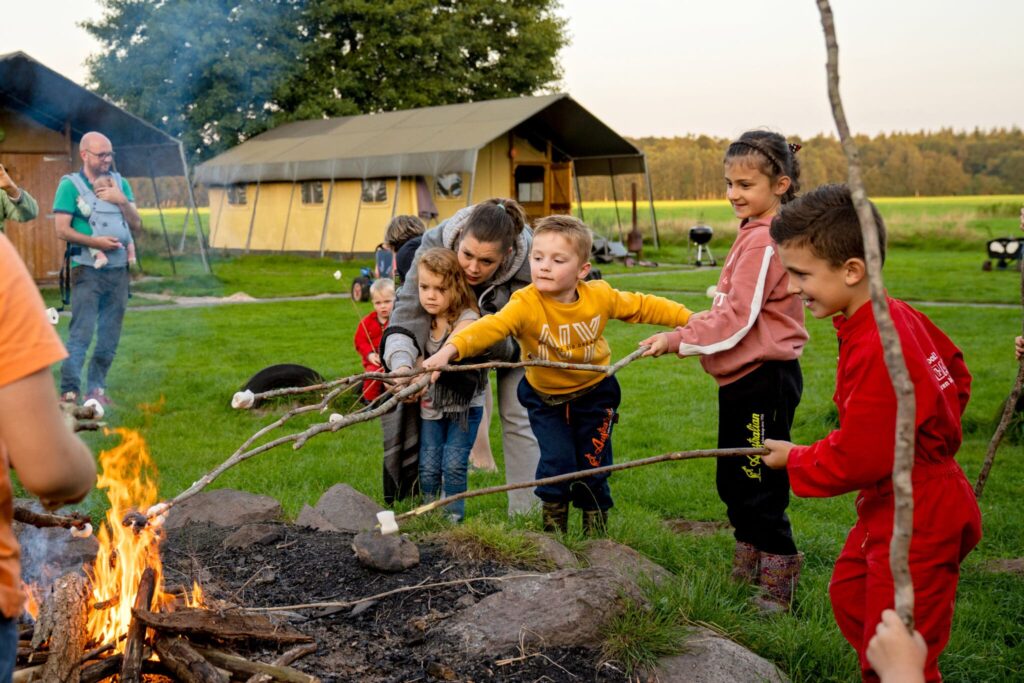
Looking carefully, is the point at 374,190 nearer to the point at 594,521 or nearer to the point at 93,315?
the point at 93,315

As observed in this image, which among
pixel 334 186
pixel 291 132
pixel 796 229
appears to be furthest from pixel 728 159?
pixel 291 132

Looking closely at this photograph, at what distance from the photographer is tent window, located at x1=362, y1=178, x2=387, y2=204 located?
84.9 feet

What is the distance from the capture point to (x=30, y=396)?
5.37 ft

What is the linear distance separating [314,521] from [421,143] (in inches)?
815

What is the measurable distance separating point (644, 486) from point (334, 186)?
22.2 metres

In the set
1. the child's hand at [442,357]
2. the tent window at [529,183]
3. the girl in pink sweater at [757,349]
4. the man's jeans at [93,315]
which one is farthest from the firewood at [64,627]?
the tent window at [529,183]

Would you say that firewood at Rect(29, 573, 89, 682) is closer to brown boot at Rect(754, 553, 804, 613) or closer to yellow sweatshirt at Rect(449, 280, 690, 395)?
yellow sweatshirt at Rect(449, 280, 690, 395)

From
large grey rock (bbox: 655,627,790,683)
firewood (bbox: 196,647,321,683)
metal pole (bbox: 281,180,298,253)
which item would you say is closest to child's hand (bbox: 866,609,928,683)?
large grey rock (bbox: 655,627,790,683)

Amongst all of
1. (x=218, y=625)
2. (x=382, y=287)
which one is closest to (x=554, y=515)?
(x=218, y=625)

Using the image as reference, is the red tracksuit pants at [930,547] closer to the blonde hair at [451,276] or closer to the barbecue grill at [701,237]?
the blonde hair at [451,276]

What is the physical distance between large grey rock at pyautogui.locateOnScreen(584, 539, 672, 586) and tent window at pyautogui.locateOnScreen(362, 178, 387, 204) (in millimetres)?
22337

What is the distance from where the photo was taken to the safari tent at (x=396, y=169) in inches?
972

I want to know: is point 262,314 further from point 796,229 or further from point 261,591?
point 796,229

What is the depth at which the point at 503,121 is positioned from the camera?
2422 centimetres
